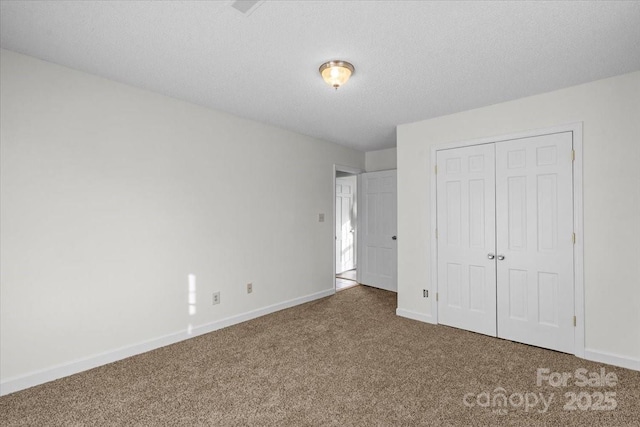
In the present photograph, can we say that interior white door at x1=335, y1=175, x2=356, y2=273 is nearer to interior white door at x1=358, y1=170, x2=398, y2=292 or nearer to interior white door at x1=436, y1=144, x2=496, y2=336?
interior white door at x1=358, y1=170, x2=398, y2=292

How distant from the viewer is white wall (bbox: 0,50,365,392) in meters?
2.37

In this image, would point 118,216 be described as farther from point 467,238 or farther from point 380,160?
point 380,160

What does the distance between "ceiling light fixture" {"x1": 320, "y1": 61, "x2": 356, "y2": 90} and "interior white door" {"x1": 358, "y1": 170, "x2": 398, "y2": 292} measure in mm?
3023

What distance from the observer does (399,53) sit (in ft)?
7.62

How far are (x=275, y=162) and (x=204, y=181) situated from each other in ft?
3.56

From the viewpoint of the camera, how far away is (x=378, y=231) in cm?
557

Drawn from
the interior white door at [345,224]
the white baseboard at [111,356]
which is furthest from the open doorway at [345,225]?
the white baseboard at [111,356]

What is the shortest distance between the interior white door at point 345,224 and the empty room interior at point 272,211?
2.83 meters

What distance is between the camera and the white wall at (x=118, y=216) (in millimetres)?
2365

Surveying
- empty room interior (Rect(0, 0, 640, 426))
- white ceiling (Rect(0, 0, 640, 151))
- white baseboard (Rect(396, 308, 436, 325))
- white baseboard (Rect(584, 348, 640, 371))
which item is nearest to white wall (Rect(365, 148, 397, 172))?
empty room interior (Rect(0, 0, 640, 426))

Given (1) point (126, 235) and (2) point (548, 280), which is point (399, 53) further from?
(1) point (126, 235)

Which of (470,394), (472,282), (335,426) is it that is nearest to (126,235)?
(335,426)

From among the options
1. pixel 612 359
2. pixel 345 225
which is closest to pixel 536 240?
pixel 612 359

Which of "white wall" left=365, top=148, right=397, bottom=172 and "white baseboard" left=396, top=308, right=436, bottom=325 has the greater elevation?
"white wall" left=365, top=148, right=397, bottom=172
